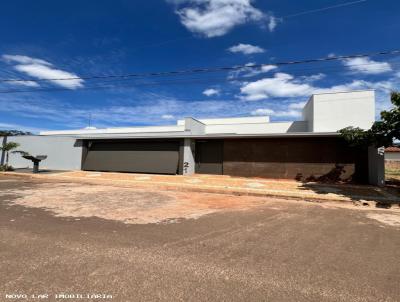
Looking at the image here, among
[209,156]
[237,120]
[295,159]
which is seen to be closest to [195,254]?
[295,159]

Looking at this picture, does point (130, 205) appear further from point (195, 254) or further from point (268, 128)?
point (268, 128)

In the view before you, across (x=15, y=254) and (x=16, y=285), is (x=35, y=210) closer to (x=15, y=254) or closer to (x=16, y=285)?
(x=15, y=254)

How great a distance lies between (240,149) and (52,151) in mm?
15936

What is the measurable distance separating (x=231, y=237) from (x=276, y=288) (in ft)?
6.97

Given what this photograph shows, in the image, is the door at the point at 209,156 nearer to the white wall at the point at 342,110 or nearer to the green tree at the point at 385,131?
the green tree at the point at 385,131

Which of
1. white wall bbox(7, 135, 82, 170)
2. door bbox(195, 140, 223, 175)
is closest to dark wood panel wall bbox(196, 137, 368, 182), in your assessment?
door bbox(195, 140, 223, 175)

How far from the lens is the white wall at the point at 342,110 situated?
22125mm

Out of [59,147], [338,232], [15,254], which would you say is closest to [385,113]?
[338,232]

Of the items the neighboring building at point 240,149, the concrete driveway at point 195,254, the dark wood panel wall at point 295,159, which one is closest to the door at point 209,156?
the neighboring building at point 240,149

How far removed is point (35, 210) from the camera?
741cm

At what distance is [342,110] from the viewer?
75.1 ft

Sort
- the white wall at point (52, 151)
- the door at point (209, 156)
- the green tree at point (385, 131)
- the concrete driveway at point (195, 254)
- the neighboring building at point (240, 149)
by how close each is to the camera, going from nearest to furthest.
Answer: the concrete driveway at point (195, 254)
the green tree at point (385, 131)
the neighboring building at point (240, 149)
the door at point (209, 156)
the white wall at point (52, 151)

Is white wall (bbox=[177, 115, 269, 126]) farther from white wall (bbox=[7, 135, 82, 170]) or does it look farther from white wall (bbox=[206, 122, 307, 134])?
white wall (bbox=[7, 135, 82, 170])

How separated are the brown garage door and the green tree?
11399 mm
